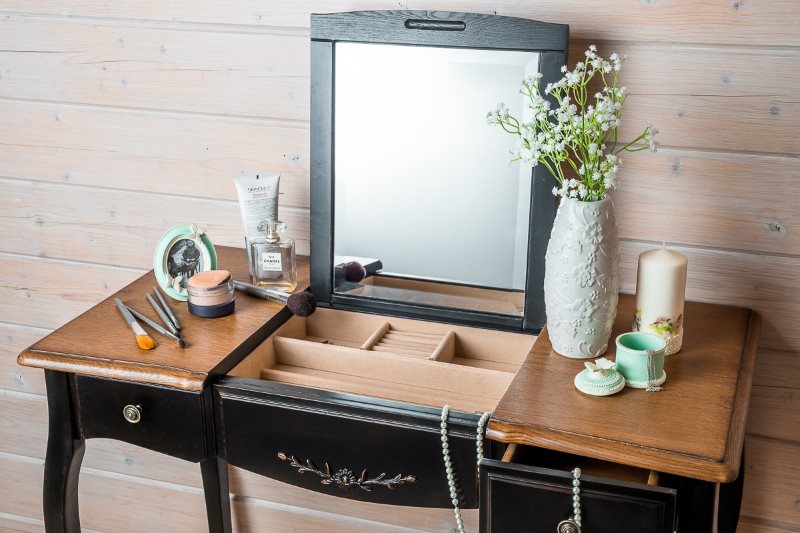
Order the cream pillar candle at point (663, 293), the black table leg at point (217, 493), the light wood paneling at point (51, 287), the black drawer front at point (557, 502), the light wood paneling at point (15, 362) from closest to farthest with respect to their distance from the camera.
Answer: the black drawer front at point (557, 502), the cream pillar candle at point (663, 293), the black table leg at point (217, 493), the light wood paneling at point (51, 287), the light wood paneling at point (15, 362)

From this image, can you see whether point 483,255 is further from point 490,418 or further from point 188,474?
point 188,474

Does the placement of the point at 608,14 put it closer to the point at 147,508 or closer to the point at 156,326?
the point at 156,326

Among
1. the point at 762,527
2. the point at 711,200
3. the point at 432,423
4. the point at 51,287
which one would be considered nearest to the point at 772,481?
the point at 762,527

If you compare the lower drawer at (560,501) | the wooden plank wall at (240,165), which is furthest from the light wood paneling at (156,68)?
the lower drawer at (560,501)

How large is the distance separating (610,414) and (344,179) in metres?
0.62

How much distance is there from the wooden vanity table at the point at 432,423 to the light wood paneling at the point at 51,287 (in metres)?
0.41

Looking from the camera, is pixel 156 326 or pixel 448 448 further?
pixel 156 326

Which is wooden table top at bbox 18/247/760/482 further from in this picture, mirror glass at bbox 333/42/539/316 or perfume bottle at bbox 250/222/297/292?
mirror glass at bbox 333/42/539/316

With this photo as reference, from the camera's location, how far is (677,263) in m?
1.32

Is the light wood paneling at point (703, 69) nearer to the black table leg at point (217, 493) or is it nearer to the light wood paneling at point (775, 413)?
the light wood paneling at point (775, 413)

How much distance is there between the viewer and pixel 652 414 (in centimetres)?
119

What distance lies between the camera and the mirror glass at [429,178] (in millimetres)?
1478

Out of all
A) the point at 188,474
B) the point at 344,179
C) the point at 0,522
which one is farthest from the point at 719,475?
the point at 0,522

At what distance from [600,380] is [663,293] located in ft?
0.60
